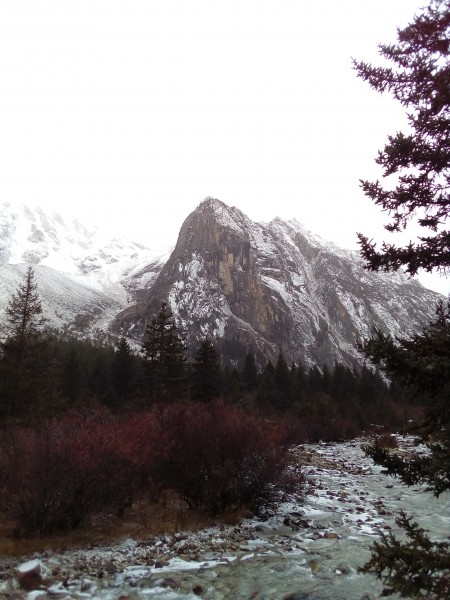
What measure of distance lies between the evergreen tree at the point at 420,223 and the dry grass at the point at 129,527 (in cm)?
596

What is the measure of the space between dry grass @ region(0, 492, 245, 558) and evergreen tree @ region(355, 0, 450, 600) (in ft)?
19.5

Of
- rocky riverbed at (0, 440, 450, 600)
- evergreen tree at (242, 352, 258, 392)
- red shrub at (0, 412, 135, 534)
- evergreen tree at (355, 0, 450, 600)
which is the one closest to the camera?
evergreen tree at (355, 0, 450, 600)

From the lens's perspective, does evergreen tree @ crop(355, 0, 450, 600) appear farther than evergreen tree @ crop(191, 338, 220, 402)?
No

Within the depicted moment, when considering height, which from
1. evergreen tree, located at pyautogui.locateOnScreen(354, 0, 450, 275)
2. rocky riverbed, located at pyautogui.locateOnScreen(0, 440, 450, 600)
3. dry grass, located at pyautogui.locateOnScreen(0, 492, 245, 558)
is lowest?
dry grass, located at pyautogui.locateOnScreen(0, 492, 245, 558)

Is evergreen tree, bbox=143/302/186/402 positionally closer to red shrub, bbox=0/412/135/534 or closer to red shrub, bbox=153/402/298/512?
red shrub, bbox=153/402/298/512

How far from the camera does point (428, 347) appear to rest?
5.80 metres

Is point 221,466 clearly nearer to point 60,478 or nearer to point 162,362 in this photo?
point 60,478

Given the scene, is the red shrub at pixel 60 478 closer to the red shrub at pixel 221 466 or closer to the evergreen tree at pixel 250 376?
the red shrub at pixel 221 466

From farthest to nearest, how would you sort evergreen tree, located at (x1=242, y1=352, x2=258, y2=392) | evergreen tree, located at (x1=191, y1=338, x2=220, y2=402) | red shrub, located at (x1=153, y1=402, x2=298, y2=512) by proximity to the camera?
1. evergreen tree, located at (x1=242, y1=352, x2=258, y2=392)
2. evergreen tree, located at (x1=191, y1=338, x2=220, y2=402)
3. red shrub, located at (x1=153, y1=402, x2=298, y2=512)

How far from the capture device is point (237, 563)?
876 centimetres

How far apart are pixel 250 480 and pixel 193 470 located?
62.6 inches

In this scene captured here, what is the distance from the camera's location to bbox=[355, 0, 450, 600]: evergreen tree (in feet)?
17.5

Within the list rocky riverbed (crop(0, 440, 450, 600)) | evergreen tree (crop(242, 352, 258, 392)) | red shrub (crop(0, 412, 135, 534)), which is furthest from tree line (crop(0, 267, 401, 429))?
rocky riverbed (crop(0, 440, 450, 600))

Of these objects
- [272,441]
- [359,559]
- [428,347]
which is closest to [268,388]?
[272,441]
